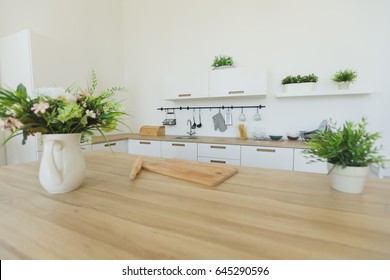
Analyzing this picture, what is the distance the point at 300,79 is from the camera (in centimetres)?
263

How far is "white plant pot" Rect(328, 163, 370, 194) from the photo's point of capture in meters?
0.79

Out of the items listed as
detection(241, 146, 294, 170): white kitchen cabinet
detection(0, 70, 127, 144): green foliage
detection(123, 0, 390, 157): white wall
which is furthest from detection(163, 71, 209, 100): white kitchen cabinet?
detection(0, 70, 127, 144): green foliage

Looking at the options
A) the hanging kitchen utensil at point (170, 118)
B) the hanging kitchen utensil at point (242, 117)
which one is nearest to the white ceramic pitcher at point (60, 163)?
the hanging kitchen utensil at point (242, 117)

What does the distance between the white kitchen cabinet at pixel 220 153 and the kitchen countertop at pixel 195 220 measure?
1648mm

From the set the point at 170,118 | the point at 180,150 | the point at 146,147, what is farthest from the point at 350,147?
the point at 170,118

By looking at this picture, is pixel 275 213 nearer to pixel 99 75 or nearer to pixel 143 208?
pixel 143 208

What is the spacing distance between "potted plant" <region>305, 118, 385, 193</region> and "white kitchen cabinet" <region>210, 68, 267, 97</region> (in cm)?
201

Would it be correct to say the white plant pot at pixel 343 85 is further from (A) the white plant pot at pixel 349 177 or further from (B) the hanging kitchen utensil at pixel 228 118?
(A) the white plant pot at pixel 349 177

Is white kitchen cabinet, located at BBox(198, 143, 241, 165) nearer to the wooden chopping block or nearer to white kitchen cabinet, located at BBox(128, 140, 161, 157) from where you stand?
white kitchen cabinet, located at BBox(128, 140, 161, 157)

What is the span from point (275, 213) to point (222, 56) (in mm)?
2960

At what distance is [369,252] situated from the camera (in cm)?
49

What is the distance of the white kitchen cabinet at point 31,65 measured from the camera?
231 centimetres

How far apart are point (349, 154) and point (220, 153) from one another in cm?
198
